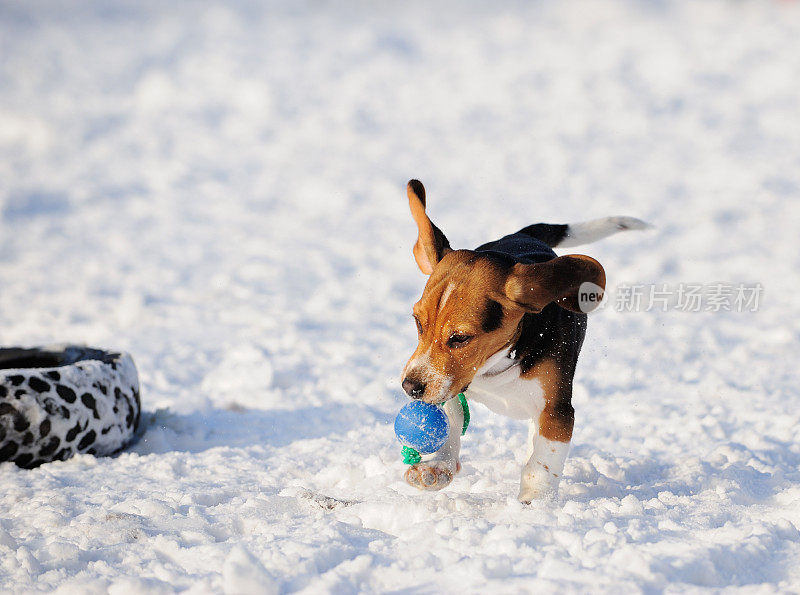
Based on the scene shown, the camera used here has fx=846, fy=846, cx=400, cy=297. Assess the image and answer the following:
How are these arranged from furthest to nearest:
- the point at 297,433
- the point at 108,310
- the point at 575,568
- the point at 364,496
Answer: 1. the point at 108,310
2. the point at 297,433
3. the point at 364,496
4. the point at 575,568

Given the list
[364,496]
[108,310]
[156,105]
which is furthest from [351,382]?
[156,105]

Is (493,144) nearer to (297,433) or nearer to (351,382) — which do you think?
(351,382)

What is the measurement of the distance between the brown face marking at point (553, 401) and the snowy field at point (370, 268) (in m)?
0.28

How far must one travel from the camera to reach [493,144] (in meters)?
11.1

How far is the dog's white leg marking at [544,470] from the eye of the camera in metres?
3.15

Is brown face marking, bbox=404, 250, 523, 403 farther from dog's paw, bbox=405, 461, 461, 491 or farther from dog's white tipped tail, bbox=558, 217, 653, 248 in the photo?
dog's white tipped tail, bbox=558, 217, 653, 248

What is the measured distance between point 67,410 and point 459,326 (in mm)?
2030

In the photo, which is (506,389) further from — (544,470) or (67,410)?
(67,410)

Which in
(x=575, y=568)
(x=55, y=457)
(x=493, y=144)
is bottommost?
(x=55, y=457)

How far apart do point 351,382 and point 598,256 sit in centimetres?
358

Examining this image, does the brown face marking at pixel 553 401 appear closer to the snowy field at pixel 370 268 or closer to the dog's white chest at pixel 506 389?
the dog's white chest at pixel 506 389

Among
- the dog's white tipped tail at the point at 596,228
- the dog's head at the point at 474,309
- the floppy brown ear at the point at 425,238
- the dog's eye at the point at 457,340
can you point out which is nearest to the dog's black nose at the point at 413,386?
the dog's head at the point at 474,309

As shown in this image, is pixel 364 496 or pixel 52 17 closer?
pixel 364 496

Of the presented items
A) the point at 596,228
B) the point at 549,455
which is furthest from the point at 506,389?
the point at 596,228
